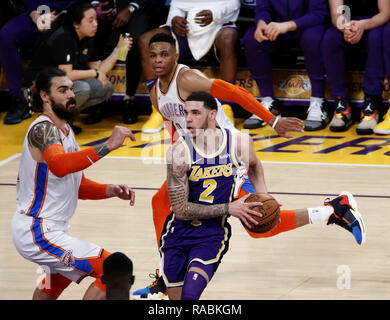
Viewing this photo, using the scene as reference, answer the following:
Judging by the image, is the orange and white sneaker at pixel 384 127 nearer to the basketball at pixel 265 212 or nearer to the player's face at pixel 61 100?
the basketball at pixel 265 212

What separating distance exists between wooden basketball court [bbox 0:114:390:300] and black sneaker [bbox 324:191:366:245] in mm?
215

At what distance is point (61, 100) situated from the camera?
4.42 metres

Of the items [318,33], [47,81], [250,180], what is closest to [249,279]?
[250,180]

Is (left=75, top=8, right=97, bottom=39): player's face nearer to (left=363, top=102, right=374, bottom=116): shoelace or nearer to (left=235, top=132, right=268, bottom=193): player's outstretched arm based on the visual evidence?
(left=363, top=102, right=374, bottom=116): shoelace

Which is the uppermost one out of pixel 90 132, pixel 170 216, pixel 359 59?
pixel 170 216

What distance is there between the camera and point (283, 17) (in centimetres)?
906

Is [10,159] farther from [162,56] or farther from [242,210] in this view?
[242,210]

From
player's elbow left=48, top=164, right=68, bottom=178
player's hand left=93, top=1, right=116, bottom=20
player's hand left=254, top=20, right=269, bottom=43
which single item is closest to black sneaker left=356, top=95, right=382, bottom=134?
player's hand left=254, top=20, right=269, bottom=43

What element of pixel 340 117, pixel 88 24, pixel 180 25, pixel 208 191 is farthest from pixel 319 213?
pixel 180 25
